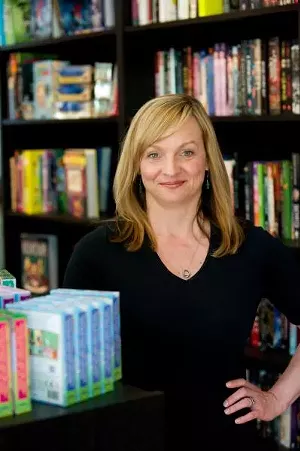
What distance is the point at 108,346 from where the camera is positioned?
1.70 meters

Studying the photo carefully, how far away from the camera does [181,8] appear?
334cm

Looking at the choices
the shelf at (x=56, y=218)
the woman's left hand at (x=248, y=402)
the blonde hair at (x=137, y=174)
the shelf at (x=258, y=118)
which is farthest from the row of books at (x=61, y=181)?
the woman's left hand at (x=248, y=402)

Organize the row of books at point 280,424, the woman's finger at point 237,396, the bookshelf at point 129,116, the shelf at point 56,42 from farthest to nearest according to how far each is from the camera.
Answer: the shelf at point 56,42, the row of books at point 280,424, the bookshelf at point 129,116, the woman's finger at point 237,396

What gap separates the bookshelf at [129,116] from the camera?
318 cm

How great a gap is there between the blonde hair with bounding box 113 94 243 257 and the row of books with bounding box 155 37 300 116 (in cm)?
83

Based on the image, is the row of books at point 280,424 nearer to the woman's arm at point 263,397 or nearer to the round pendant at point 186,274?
the woman's arm at point 263,397

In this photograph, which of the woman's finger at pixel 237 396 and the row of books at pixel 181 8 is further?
the row of books at pixel 181 8

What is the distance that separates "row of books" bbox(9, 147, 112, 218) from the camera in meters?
3.88

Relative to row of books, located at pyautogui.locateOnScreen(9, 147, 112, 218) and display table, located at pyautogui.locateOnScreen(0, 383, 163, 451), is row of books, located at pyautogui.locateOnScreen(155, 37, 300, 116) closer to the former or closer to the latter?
row of books, located at pyautogui.locateOnScreen(9, 147, 112, 218)

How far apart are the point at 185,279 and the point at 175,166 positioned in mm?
257

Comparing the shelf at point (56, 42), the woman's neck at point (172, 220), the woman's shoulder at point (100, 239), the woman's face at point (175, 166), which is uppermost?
the shelf at point (56, 42)

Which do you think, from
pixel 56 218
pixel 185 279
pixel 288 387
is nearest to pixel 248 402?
pixel 288 387

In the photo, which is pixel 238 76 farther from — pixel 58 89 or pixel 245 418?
pixel 245 418

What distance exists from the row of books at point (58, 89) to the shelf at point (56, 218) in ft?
1.35
